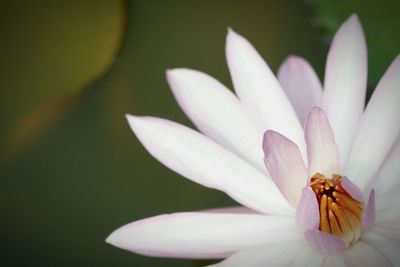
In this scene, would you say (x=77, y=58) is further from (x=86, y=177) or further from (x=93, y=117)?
(x=86, y=177)

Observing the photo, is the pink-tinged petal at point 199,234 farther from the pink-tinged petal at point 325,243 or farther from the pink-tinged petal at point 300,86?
the pink-tinged petal at point 300,86

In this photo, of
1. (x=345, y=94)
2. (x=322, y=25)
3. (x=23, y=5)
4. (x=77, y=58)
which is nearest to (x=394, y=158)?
(x=345, y=94)

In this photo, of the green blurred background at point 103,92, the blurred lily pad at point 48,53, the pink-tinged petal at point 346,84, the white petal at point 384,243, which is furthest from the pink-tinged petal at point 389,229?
the blurred lily pad at point 48,53

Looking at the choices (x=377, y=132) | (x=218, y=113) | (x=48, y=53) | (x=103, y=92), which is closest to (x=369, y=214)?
(x=377, y=132)

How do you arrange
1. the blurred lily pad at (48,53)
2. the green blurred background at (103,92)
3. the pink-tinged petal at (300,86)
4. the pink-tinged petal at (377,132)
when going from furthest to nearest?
the blurred lily pad at (48,53)
the green blurred background at (103,92)
the pink-tinged petal at (300,86)
the pink-tinged petal at (377,132)

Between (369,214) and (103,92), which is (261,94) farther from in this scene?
(103,92)

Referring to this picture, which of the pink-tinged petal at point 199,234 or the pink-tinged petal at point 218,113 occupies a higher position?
the pink-tinged petal at point 218,113
